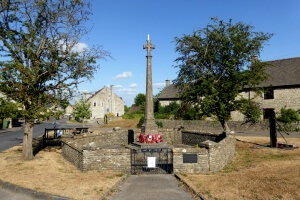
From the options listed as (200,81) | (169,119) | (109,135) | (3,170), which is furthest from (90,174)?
(169,119)

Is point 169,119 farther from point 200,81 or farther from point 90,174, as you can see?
point 90,174

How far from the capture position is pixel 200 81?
22.2m

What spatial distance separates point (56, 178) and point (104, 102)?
5383cm

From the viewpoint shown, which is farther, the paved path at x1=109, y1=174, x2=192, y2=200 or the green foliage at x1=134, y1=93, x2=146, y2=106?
Answer: the green foliage at x1=134, y1=93, x2=146, y2=106

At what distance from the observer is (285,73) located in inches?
1405

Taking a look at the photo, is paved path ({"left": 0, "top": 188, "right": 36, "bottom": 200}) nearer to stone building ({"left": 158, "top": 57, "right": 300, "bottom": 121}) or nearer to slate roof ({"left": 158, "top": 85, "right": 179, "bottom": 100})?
stone building ({"left": 158, "top": 57, "right": 300, "bottom": 121})

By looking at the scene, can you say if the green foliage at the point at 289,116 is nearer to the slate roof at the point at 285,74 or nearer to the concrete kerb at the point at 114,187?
the slate roof at the point at 285,74

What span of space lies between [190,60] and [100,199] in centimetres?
1580

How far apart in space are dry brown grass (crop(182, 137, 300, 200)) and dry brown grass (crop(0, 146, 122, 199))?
12.0 feet

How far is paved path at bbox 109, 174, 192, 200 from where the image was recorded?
9.10m

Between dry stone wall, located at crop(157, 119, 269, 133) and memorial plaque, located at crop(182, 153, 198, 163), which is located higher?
dry stone wall, located at crop(157, 119, 269, 133)

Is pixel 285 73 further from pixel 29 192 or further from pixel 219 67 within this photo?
pixel 29 192

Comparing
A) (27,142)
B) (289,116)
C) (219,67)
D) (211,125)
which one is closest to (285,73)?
(289,116)

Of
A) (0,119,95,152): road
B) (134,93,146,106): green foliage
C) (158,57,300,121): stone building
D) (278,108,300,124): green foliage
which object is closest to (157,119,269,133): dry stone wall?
(278,108,300,124): green foliage
